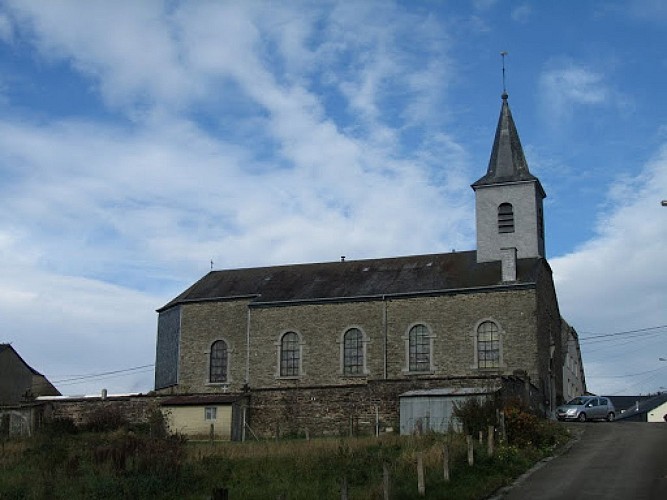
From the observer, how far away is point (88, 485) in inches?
744

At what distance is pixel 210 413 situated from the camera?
33.9m

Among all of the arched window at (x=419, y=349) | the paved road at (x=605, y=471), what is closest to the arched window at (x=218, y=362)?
the arched window at (x=419, y=349)

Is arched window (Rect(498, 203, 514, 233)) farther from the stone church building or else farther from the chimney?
the chimney

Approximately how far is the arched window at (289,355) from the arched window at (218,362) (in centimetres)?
292

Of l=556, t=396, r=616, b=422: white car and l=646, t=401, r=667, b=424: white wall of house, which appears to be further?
l=646, t=401, r=667, b=424: white wall of house

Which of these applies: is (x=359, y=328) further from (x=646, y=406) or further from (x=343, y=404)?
(x=646, y=406)

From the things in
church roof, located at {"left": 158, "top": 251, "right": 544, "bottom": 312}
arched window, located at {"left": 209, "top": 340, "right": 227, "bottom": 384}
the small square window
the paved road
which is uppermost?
A: church roof, located at {"left": 158, "top": 251, "right": 544, "bottom": 312}

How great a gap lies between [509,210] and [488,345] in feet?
22.3

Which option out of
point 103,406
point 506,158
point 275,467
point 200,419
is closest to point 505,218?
point 506,158

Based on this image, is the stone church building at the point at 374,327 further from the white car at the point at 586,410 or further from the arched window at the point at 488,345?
the white car at the point at 586,410

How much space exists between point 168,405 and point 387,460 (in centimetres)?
1608

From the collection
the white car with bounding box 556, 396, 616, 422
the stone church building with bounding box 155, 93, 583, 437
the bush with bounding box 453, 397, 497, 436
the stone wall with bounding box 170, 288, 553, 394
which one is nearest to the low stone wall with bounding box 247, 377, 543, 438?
the stone church building with bounding box 155, 93, 583, 437

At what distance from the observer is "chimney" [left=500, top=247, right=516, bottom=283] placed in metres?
36.3

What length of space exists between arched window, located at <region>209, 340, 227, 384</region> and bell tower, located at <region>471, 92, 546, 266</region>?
12310 mm
